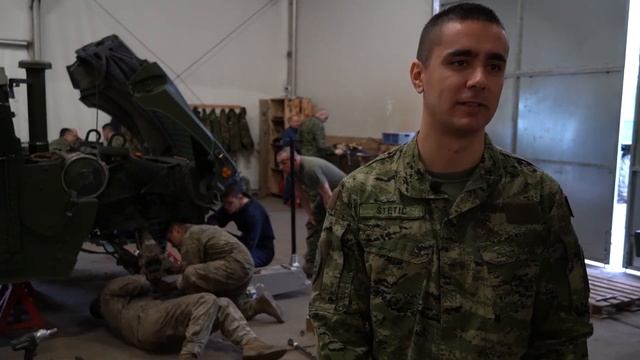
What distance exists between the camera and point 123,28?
10.4 metres

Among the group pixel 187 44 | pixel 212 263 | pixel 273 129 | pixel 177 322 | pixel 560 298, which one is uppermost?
pixel 187 44

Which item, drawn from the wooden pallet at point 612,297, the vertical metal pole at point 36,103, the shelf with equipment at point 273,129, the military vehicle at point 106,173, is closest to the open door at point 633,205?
the wooden pallet at point 612,297

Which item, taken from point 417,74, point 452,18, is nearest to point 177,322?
point 417,74

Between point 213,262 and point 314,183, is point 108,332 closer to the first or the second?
point 213,262

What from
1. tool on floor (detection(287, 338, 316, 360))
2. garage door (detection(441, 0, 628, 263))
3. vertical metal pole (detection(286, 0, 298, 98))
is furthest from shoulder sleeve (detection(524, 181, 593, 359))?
vertical metal pole (detection(286, 0, 298, 98))

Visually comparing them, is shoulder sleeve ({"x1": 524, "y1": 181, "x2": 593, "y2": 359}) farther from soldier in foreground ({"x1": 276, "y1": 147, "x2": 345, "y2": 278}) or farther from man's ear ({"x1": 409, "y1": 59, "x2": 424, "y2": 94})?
soldier in foreground ({"x1": 276, "y1": 147, "x2": 345, "y2": 278})

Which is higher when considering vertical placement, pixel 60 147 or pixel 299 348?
pixel 60 147

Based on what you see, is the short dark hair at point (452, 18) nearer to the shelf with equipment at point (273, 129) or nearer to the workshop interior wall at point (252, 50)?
the workshop interior wall at point (252, 50)

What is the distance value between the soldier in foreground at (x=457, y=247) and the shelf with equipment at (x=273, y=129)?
968 centimetres

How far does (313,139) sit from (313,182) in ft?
14.8

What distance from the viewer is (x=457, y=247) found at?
4.87 ft

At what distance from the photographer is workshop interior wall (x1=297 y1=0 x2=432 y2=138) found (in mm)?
9289

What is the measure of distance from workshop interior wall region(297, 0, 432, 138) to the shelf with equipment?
1.60 feet

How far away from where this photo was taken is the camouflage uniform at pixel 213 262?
A: 4262 millimetres
